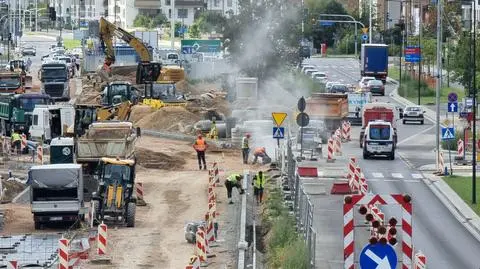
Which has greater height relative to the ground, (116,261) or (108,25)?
(108,25)

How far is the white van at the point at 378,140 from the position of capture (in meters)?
70.1

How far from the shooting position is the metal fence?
3478 cm

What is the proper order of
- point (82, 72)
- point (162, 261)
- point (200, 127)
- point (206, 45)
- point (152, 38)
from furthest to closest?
1. point (152, 38)
2. point (206, 45)
3. point (82, 72)
4. point (200, 127)
5. point (162, 261)

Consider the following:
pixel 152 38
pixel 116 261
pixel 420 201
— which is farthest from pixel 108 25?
pixel 152 38

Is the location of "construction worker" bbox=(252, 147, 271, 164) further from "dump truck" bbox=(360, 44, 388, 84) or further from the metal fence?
"dump truck" bbox=(360, 44, 388, 84)

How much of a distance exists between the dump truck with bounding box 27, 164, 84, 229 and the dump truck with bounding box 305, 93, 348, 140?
118 feet

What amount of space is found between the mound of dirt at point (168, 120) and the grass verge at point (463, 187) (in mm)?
23514

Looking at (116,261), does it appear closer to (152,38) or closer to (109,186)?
(109,186)

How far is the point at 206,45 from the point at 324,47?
34333 mm

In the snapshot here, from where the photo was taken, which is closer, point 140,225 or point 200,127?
point 140,225

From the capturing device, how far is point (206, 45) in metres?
151

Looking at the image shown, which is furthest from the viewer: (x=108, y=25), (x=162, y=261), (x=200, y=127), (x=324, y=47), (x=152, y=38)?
(x=324, y=47)

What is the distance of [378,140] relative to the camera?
231 ft

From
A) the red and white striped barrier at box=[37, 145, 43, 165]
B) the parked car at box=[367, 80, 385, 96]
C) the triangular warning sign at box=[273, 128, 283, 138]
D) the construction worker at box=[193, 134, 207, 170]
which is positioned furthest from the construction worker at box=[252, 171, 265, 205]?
the parked car at box=[367, 80, 385, 96]
